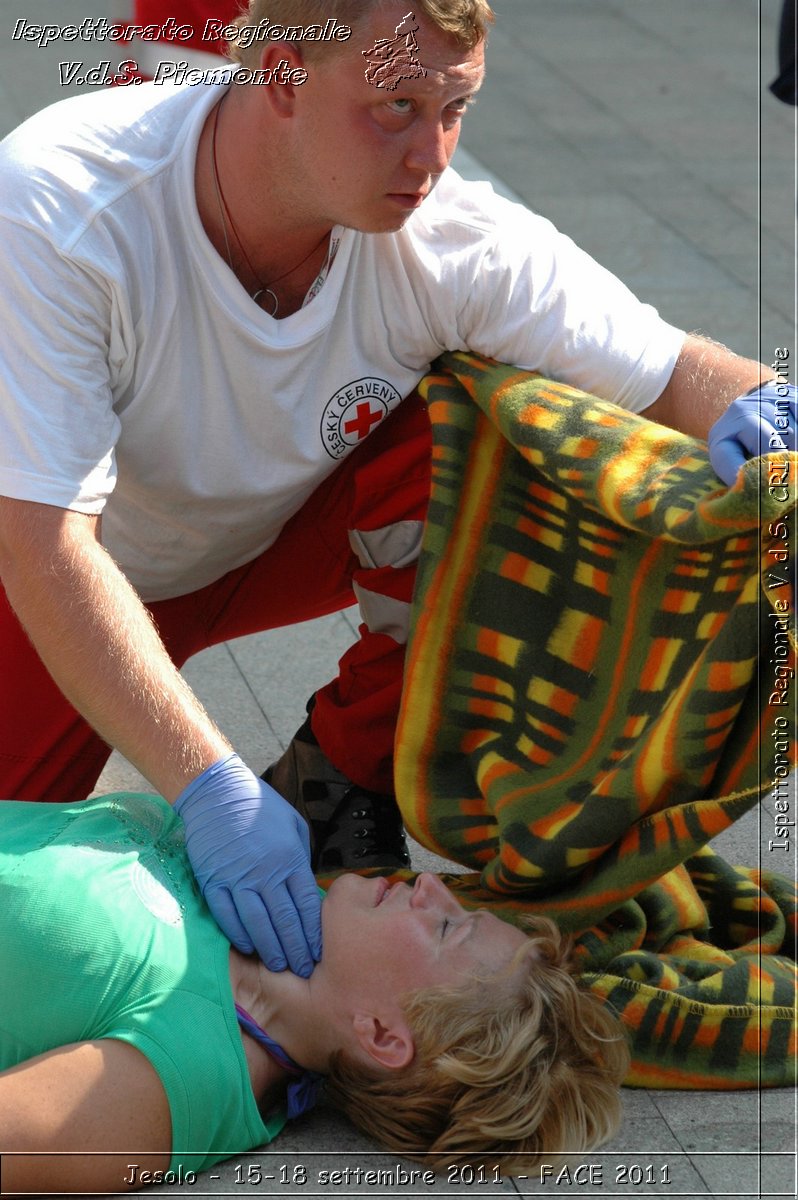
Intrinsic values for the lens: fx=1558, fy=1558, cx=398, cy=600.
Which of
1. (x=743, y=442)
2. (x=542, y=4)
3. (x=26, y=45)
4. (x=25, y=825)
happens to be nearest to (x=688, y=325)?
(x=743, y=442)

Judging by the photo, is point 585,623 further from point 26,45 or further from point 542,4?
point 542,4

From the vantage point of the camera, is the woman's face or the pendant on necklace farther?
the pendant on necklace

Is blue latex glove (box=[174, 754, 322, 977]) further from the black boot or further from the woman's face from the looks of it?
the black boot

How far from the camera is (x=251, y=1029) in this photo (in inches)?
76.9

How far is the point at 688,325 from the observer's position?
4.54m

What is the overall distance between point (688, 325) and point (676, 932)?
2648 mm

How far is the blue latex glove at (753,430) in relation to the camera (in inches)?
74.8

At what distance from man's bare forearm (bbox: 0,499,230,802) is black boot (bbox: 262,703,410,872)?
52cm

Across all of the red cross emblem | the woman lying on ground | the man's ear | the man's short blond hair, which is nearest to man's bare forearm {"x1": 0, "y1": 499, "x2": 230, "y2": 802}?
the woman lying on ground

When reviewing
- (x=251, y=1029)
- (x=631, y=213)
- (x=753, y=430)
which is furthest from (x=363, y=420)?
(x=631, y=213)

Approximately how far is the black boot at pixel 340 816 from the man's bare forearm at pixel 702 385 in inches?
30.6

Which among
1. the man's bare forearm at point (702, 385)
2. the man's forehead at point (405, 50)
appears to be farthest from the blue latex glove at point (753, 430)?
the man's forehead at point (405, 50)

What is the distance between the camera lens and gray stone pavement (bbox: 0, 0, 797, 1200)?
1.92 meters

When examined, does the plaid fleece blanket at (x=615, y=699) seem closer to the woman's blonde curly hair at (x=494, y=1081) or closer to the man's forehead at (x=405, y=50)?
the woman's blonde curly hair at (x=494, y=1081)
